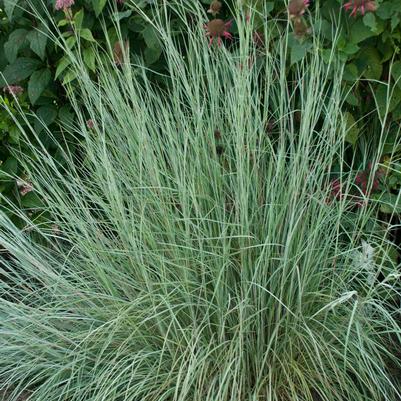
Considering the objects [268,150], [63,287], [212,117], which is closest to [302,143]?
[268,150]

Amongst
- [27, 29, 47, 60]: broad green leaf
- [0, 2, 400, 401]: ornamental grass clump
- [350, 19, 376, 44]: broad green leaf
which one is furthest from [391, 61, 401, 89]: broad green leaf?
[27, 29, 47, 60]: broad green leaf

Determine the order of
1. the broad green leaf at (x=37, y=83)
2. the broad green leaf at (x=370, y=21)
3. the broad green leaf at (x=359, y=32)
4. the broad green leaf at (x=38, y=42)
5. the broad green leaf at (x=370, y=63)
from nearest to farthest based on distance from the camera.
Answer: the broad green leaf at (x=370, y=21)
the broad green leaf at (x=359, y=32)
the broad green leaf at (x=370, y=63)
the broad green leaf at (x=38, y=42)
the broad green leaf at (x=37, y=83)

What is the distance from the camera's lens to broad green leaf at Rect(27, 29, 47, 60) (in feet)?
8.76

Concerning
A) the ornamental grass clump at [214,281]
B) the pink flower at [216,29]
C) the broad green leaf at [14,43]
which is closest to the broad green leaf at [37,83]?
the broad green leaf at [14,43]

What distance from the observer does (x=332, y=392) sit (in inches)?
86.8

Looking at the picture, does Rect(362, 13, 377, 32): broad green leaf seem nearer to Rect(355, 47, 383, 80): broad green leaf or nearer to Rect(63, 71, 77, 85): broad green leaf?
Rect(355, 47, 383, 80): broad green leaf

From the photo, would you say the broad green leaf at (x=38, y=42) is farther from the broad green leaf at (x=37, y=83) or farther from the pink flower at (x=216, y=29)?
the pink flower at (x=216, y=29)

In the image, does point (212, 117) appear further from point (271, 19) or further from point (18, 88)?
point (18, 88)

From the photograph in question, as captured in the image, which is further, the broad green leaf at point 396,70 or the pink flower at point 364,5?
A: the broad green leaf at point 396,70

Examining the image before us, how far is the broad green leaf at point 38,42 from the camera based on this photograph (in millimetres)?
2670

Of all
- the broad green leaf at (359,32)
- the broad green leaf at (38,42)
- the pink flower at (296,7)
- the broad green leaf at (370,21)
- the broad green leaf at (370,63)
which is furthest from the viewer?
the broad green leaf at (38,42)

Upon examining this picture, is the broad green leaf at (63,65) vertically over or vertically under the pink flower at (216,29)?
under

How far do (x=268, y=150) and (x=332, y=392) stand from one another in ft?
2.83

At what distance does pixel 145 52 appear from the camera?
9.09 ft
